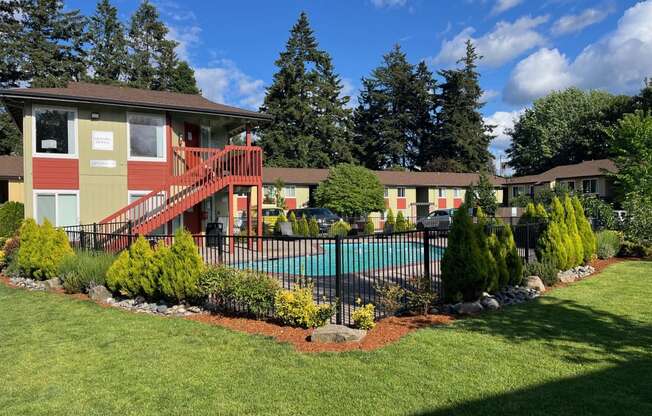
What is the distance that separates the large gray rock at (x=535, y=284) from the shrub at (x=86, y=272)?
871 centimetres

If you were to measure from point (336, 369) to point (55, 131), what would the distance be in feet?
48.6

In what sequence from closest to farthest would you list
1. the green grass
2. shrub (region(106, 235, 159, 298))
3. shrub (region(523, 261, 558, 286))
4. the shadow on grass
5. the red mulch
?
the shadow on grass → the green grass → the red mulch → shrub (region(106, 235, 159, 298)) → shrub (region(523, 261, 558, 286))

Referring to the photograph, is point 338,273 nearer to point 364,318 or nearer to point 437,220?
point 364,318

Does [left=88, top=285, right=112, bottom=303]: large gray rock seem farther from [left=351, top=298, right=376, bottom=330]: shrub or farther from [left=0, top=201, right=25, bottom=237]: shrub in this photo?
[left=0, top=201, right=25, bottom=237]: shrub

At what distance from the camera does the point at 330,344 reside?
5875mm

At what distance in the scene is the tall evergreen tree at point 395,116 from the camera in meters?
63.9

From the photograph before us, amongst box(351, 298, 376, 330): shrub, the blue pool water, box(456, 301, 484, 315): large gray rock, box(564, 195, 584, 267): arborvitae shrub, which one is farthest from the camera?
box(564, 195, 584, 267): arborvitae shrub

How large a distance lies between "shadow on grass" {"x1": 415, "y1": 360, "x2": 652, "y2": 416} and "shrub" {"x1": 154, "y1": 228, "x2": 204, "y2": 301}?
512cm

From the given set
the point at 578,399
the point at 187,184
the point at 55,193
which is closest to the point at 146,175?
the point at 187,184

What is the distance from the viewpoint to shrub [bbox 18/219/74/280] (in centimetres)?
1076

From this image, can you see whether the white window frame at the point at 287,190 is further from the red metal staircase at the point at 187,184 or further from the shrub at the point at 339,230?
the red metal staircase at the point at 187,184

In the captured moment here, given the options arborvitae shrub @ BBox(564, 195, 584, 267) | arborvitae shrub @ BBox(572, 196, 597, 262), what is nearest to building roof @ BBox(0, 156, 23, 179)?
arborvitae shrub @ BBox(564, 195, 584, 267)

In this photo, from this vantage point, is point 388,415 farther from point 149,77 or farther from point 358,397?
point 149,77

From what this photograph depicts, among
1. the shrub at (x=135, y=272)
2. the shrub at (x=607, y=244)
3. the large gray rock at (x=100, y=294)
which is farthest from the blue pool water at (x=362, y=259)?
the shrub at (x=607, y=244)
